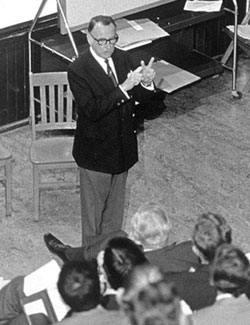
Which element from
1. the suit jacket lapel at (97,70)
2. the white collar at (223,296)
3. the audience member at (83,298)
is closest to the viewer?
the audience member at (83,298)

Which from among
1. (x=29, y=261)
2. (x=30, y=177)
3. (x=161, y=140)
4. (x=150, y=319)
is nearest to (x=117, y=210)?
(x=29, y=261)

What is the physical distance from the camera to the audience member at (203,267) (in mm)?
4078

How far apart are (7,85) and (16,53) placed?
0.26 m

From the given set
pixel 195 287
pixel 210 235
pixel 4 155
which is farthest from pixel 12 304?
pixel 4 155

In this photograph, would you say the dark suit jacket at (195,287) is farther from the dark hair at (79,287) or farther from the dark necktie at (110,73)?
the dark necktie at (110,73)

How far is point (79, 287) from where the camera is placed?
3768 millimetres

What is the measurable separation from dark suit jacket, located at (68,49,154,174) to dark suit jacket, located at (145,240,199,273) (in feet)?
3.21

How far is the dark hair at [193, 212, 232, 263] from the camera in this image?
4203mm

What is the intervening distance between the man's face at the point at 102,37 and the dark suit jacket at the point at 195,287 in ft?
4.74

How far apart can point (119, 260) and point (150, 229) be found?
0.46 metres

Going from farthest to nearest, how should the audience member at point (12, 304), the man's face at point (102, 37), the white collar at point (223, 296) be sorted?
the man's face at point (102, 37) < the audience member at point (12, 304) < the white collar at point (223, 296)

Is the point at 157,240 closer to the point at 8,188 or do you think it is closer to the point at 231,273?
the point at 231,273

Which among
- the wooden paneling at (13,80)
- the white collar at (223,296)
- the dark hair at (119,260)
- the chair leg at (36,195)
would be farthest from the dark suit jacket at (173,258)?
the wooden paneling at (13,80)

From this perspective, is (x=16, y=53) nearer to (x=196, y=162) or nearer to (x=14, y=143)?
(x=14, y=143)
